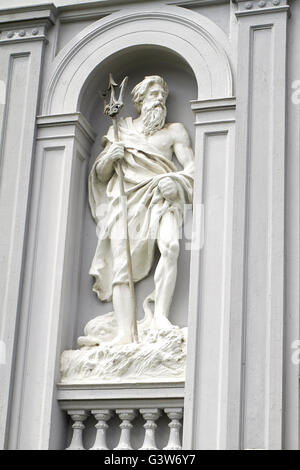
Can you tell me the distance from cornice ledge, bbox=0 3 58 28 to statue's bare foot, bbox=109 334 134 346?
3.32 m

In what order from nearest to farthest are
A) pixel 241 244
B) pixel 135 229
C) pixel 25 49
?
pixel 241 244 → pixel 135 229 → pixel 25 49

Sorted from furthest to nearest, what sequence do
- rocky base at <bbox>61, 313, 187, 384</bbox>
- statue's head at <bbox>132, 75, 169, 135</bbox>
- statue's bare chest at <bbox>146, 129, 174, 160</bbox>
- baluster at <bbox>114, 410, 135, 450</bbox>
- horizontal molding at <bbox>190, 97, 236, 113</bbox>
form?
statue's head at <bbox>132, 75, 169, 135</bbox> → statue's bare chest at <bbox>146, 129, 174, 160</bbox> → horizontal molding at <bbox>190, 97, 236, 113</bbox> → rocky base at <bbox>61, 313, 187, 384</bbox> → baluster at <bbox>114, 410, 135, 450</bbox>

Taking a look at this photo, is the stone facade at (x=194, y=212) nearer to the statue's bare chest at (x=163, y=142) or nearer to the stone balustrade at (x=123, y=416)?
the stone balustrade at (x=123, y=416)

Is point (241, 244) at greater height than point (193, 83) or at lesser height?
lesser

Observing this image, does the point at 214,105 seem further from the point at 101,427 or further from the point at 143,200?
the point at 101,427

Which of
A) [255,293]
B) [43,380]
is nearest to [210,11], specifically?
[255,293]

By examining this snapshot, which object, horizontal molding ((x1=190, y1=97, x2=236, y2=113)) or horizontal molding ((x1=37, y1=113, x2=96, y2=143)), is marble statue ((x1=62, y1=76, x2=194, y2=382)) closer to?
horizontal molding ((x1=37, y1=113, x2=96, y2=143))

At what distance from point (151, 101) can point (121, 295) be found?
1955 millimetres

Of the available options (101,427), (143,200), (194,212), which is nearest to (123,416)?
(101,427)

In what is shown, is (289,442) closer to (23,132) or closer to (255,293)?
(255,293)

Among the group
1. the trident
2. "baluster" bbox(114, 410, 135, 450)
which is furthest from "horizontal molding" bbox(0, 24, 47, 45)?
"baluster" bbox(114, 410, 135, 450)

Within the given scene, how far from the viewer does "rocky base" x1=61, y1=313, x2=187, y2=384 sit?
379 inches

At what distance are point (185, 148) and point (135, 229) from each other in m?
0.92

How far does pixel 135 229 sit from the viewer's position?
33.9 ft
